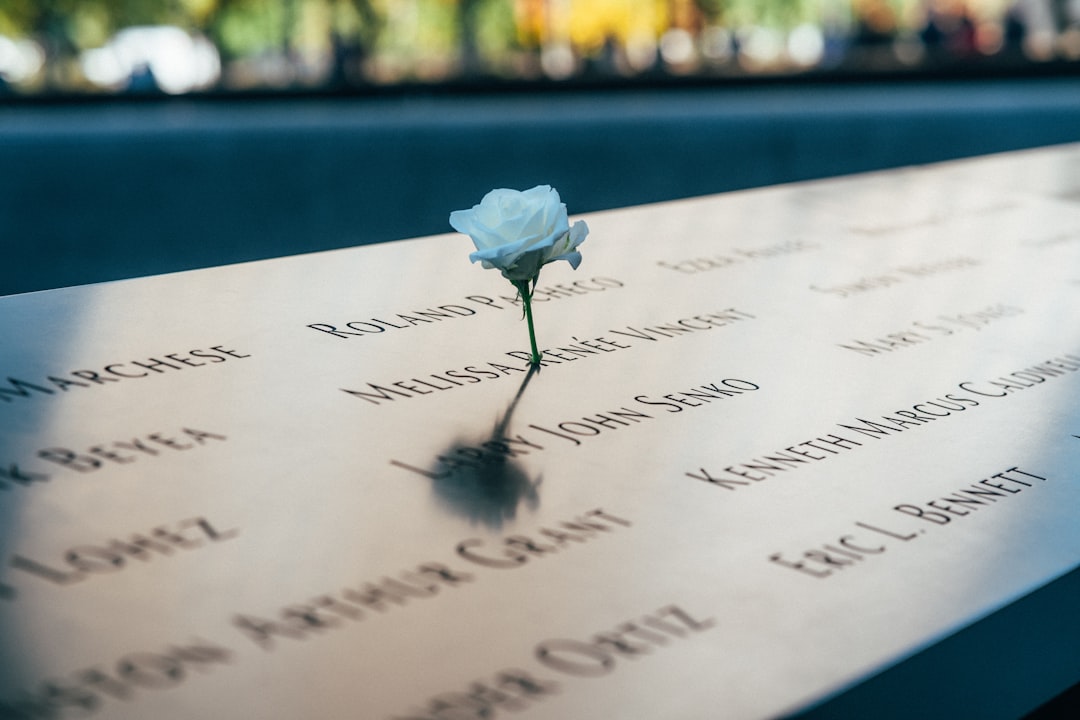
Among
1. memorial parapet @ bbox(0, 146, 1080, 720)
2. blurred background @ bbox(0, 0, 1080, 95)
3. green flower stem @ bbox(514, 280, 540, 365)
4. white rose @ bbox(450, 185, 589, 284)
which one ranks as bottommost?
memorial parapet @ bbox(0, 146, 1080, 720)

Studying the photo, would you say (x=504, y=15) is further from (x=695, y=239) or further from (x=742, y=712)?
(x=742, y=712)

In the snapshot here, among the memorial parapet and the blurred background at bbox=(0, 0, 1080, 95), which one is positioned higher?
the blurred background at bbox=(0, 0, 1080, 95)

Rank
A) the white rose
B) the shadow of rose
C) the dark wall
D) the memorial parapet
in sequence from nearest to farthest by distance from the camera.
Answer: the memorial parapet, the shadow of rose, the white rose, the dark wall

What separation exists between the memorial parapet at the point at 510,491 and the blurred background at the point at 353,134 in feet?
13.6

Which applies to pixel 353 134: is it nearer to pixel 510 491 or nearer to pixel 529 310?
pixel 529 310

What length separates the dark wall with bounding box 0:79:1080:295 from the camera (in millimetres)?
7016

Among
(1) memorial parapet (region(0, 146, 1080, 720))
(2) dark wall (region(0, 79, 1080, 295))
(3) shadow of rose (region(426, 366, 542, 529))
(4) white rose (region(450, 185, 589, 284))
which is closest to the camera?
(1) memorial parapet (region(0, 146, 1080, 720))

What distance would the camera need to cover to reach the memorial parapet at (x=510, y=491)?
1.38m

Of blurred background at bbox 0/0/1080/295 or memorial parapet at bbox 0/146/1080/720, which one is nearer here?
memorial parapet at bbox 0/146/1080/720

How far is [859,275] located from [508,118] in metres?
4.42

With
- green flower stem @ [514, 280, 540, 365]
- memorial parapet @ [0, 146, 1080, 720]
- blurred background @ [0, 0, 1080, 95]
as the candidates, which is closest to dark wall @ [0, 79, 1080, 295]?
blurred background @ [0, 0, 1080, 95]

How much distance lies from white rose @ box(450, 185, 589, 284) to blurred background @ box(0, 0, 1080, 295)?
5.38m

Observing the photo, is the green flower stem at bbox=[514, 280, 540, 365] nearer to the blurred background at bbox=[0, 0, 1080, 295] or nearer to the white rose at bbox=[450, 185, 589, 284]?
the white rose at bbox=[450, 185, 589, 284]

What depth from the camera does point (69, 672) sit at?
52.0 inches
